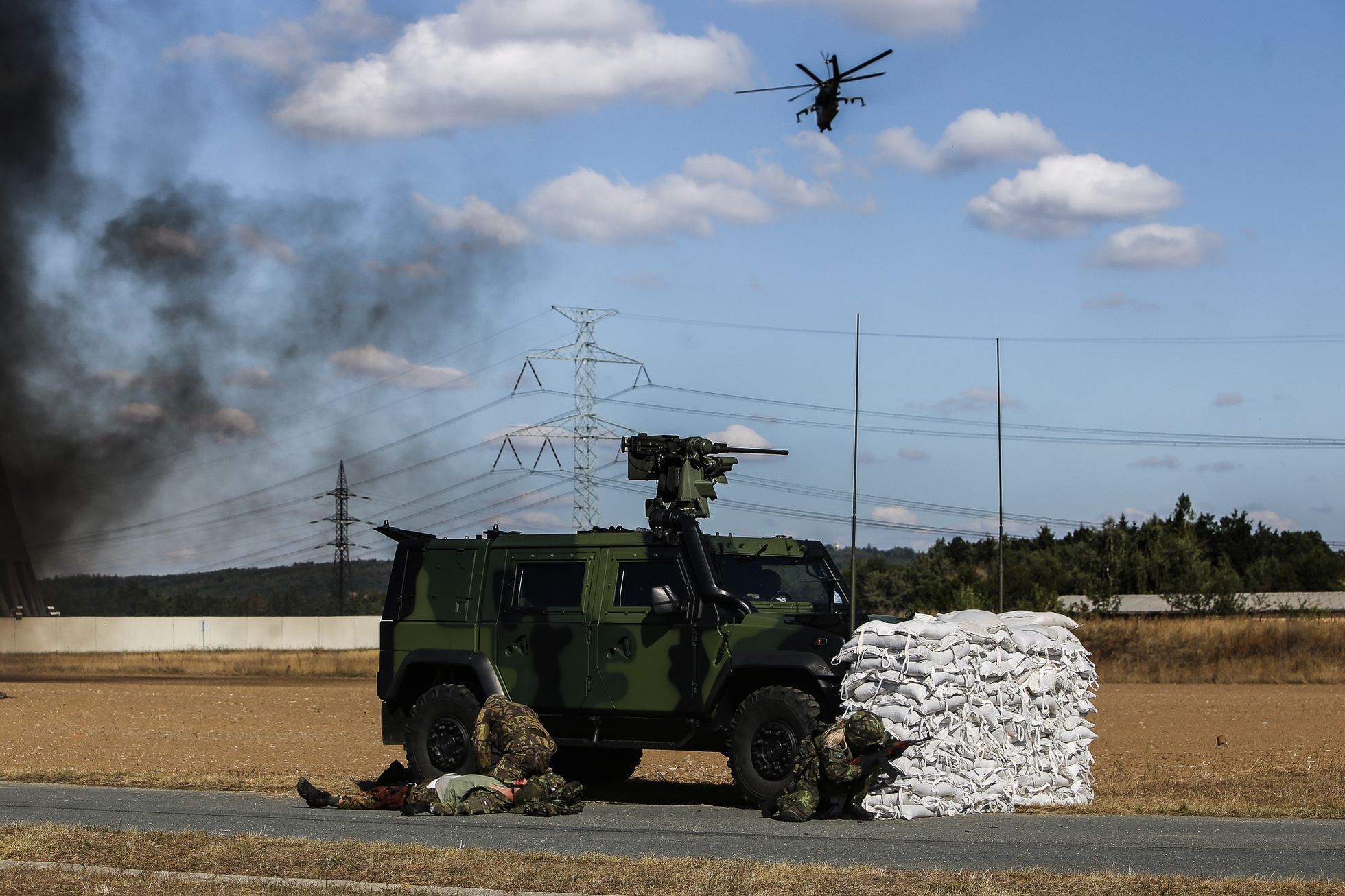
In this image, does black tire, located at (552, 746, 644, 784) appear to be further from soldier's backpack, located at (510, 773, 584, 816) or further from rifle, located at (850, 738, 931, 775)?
rifle, located at (850, 738, 931, 775)

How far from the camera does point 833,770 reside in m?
12.2

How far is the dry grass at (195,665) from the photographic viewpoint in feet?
189

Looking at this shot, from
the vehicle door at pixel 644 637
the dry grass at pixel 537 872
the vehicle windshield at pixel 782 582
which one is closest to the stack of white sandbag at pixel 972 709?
the vehicle windshield at pixel 782 582

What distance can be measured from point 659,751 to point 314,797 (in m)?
8.31

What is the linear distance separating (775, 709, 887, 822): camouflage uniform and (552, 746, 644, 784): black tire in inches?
138

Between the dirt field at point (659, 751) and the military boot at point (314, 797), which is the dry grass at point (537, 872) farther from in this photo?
the dirt field at point (659, 751)

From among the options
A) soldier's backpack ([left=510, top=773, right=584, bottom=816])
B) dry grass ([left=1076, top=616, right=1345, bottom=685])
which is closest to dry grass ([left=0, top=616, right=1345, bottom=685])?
dry grass ([left=1076, top=616, right=1345, bottom=685])

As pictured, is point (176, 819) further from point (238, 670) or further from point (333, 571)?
point (333, 571)

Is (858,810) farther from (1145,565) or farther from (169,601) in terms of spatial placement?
(169,601)

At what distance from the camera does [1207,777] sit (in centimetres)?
1662

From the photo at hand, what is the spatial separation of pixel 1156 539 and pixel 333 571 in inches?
3918

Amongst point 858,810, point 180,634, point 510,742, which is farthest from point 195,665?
A: point 858,810

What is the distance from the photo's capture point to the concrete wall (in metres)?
71.8

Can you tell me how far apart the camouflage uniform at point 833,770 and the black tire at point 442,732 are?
3277 mm
